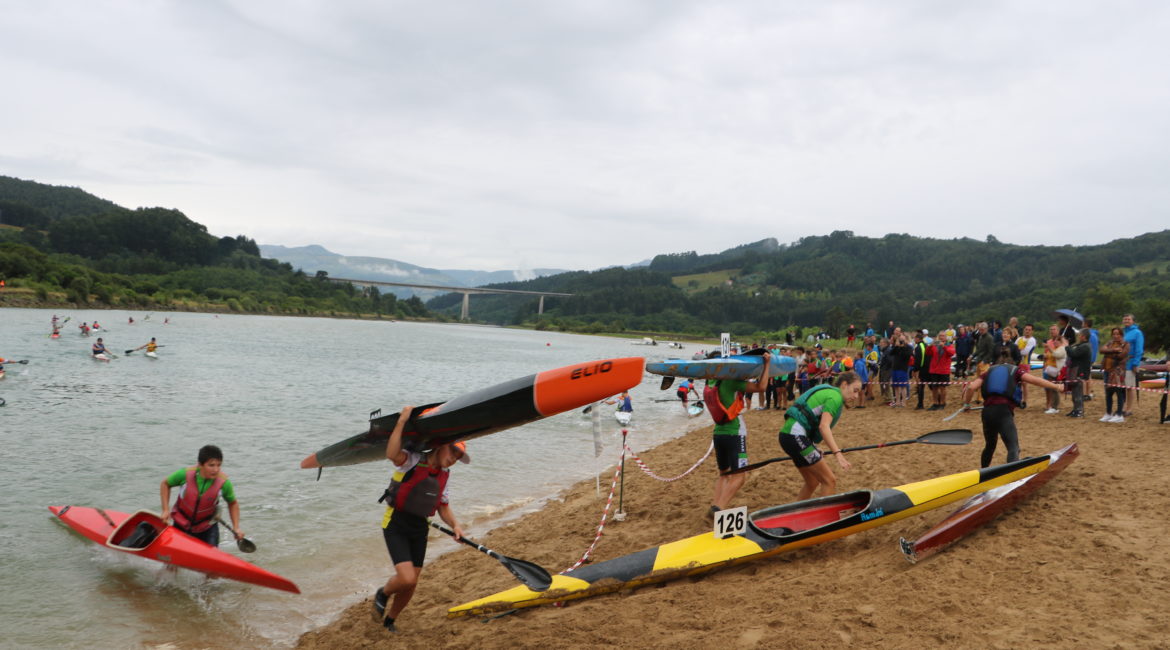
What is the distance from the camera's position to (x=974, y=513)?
5684 mm

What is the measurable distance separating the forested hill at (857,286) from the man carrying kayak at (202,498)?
6868 cm

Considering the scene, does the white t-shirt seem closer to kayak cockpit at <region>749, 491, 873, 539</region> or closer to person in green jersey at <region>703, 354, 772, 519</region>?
kayak cockpit at <region>749, 491, 873, 539</region>

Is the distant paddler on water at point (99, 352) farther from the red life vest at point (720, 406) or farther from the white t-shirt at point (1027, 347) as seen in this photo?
the white t-shirt at point (1027, 347)

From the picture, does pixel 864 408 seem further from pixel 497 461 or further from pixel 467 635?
pixel 467 635

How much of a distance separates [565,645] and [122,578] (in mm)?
5763

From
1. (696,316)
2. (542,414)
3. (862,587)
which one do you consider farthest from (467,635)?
(696,316)

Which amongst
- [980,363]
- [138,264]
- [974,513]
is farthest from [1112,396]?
[138,264]

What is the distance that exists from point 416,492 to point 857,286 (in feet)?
492

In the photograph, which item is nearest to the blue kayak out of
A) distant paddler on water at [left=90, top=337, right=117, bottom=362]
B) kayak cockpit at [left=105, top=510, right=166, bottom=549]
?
kayak cockpit at [left=105, top=510, right=166, bottom=549]

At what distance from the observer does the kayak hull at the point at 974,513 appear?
5.43 meters

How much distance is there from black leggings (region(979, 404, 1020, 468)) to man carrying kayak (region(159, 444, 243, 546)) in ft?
26.5

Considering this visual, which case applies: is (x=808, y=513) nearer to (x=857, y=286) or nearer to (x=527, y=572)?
(x=527, y=572)

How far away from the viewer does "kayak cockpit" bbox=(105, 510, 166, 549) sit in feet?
23.3

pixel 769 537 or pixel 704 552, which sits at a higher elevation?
pixel 769 537
